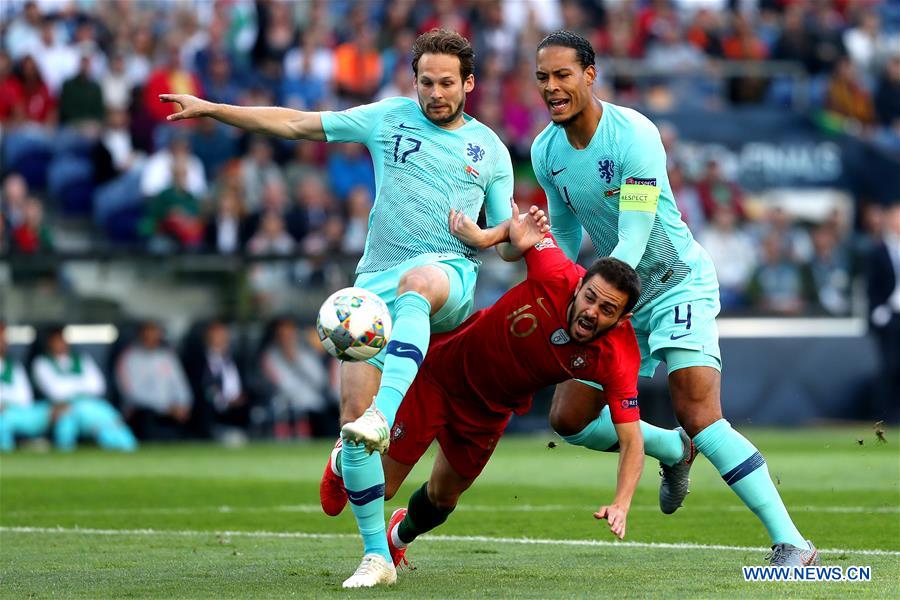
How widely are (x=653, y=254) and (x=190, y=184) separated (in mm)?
11659

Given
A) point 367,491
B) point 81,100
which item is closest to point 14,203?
point 81,100

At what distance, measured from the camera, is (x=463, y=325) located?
8156mm

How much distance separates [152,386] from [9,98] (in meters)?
4.06

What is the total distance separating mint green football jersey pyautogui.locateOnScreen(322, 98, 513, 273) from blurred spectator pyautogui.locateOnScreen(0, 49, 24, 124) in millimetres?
12197

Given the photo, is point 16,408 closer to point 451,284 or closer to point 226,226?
point 226,226

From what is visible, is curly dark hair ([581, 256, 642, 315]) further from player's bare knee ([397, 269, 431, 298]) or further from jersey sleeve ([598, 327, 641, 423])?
player's bare knee ([397, 269, 431, 298])

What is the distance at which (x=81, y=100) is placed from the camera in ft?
64.6

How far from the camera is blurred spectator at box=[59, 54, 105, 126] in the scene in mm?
19641

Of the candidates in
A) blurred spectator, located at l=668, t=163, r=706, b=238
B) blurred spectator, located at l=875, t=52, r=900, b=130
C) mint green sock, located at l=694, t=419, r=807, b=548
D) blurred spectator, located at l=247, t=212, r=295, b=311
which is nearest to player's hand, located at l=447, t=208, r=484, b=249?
mint green sock, located at l=694, t=419, r=807, b=548

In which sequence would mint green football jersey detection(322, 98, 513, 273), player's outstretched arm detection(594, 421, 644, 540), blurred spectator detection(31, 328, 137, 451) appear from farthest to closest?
blurred spectator detection(31, 328, 137, 451) → mint green football jersey detection(322, 98, 513, 273) → player's outstretched arm detection(594, 421, 644, 540)

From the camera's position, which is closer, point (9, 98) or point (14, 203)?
point (14, 203)

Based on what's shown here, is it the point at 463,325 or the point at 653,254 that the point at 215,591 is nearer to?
the point at 463,325

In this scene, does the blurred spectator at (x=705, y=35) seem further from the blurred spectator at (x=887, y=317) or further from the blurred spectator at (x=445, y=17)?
the blurred spectator at (x=887, y=317)

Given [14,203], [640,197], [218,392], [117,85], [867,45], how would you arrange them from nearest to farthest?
[640,197] → [14,203] → [218,392] → [117,85] → [867,45]
